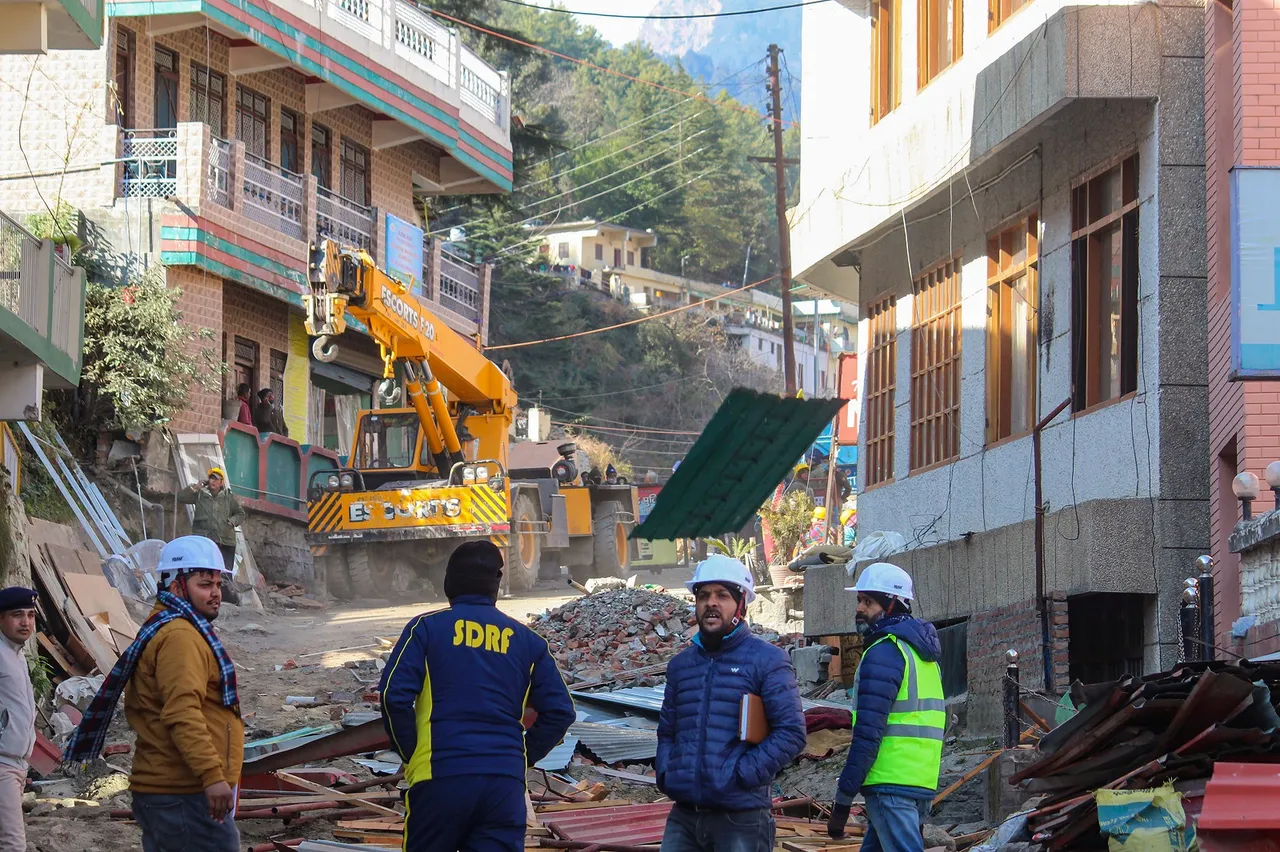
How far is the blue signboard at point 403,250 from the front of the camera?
3256 cm

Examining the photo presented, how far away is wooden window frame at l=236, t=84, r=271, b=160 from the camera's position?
2970 centimetres

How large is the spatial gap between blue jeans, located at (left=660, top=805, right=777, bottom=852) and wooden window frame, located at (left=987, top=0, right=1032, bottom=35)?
378 inches

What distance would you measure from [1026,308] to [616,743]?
4910 mm

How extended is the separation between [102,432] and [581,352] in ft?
123

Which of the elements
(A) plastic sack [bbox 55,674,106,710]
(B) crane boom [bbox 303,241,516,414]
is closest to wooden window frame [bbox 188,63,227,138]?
(B) crane boom [bbox 303,241,516,414]

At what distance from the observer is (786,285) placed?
36.1 meters


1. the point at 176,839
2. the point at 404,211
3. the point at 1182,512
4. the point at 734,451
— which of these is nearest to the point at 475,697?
the point at 176,839

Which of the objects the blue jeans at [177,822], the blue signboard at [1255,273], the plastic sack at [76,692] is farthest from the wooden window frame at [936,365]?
the blue jeans at [177,822]

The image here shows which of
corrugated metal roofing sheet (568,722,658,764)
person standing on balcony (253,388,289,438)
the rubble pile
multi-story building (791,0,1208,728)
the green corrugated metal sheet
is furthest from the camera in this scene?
person standing on balcony (253,388,289,438)

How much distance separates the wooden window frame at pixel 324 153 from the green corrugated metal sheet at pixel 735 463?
58.1 feet

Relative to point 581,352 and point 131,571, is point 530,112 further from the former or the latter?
point 131,571

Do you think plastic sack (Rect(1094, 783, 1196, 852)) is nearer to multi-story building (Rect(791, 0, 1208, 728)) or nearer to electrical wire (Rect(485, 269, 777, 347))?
multi-story building (Rect(791, 0, 1208, 728))

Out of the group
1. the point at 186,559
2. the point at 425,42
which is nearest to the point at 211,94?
the point at 425,42

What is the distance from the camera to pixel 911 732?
23.8 ft
